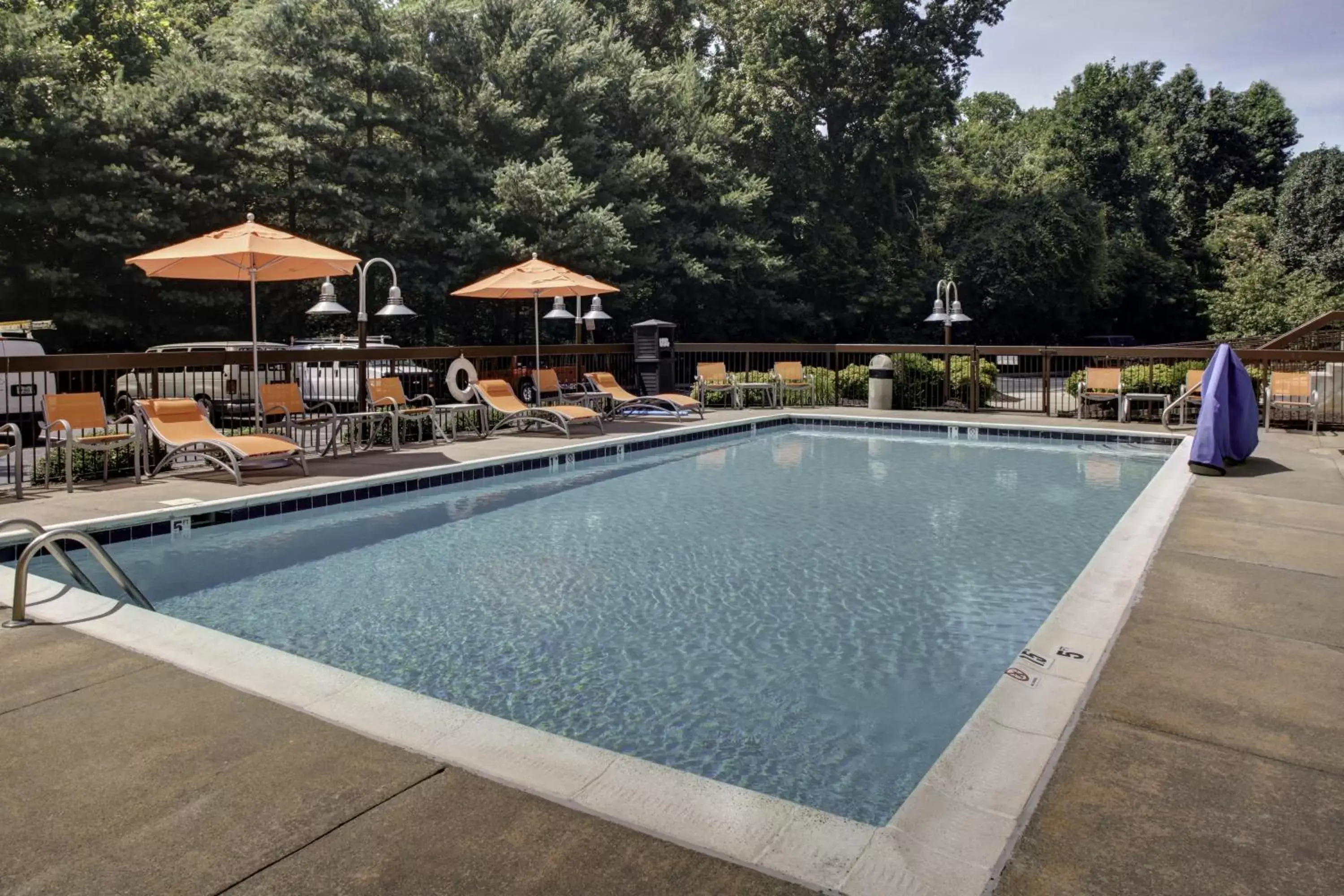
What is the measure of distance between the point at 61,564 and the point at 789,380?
41.5 feet

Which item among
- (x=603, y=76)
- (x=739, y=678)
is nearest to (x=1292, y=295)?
(x=603, y=76)

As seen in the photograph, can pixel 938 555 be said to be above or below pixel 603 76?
below

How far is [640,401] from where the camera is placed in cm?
1413

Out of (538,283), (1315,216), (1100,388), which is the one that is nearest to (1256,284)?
(1315,216)

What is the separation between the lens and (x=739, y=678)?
412 centimetres

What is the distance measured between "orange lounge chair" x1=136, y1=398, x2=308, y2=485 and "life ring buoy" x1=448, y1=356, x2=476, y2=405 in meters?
3.82

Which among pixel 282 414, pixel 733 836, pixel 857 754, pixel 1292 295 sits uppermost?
pixel 1292 295

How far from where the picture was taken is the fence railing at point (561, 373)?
30.4 ft

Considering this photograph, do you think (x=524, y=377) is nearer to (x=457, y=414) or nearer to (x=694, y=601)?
(x=457, y=414)

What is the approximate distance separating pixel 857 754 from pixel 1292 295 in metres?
31.9

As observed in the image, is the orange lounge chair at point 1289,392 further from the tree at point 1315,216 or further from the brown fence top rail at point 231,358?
the tree at point 1315,216

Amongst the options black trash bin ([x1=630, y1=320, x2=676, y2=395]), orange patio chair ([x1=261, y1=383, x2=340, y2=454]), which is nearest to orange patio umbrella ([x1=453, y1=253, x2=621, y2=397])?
orange patio chair ([x1=261, y1=383, x2=340, y2=454])

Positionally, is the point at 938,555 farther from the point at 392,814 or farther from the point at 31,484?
the point at 31,484

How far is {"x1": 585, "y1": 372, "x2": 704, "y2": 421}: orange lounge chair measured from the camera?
13.6m
